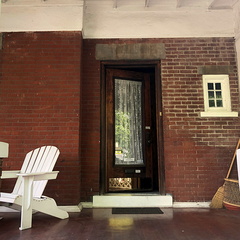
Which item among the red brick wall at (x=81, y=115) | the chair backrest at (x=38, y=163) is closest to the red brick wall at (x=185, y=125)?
the red brick wall at (x=81, y=115)

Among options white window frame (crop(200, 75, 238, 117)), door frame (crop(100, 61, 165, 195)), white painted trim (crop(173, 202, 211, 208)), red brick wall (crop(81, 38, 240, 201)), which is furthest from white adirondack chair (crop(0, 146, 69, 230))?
white window frame (crop(200, 75, 238, 117))

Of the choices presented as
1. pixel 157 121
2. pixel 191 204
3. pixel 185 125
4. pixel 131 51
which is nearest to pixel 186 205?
pixel 191 204

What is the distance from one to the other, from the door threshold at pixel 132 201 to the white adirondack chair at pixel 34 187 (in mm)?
713

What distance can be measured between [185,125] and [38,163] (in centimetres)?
231

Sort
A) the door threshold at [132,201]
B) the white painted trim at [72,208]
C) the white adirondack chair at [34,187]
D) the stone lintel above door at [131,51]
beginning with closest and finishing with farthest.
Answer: the white adirondack chair at [34,187] < the white painted trim at [72,208] < the door threshold at [132,201] < the stone lintel above door at [131,51]

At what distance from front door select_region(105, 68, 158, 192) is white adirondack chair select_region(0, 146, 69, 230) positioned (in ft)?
3.67

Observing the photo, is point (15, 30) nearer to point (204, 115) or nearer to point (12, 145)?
point (12, 145)

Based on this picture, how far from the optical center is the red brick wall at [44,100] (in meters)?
3.34

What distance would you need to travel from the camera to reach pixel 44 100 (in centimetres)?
350

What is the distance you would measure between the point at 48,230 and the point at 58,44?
270cm

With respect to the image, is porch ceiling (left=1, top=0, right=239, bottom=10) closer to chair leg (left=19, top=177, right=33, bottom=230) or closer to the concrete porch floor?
chair leg (left=19, top=177, right=33, bottom=230)

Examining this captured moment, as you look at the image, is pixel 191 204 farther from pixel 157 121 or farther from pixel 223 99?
pixel 223 99

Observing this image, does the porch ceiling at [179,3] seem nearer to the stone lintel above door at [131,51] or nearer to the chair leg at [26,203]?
the stone lintel above door at [131,51]

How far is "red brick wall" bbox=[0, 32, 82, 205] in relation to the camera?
132 inches
